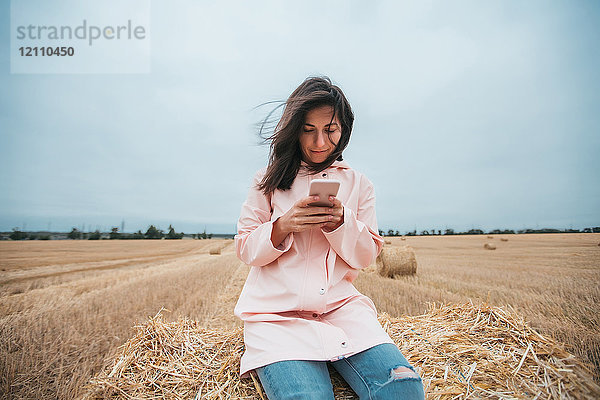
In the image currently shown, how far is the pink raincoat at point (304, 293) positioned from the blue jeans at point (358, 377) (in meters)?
0.05

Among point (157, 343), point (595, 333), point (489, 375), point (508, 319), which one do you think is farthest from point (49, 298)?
point (595, 333)

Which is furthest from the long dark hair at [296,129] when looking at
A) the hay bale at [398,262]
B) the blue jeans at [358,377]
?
the hay bale at [398,262]

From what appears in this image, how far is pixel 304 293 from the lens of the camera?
1471 millimetres

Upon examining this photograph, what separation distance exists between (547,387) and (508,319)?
0.64m

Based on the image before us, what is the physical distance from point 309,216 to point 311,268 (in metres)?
0.31

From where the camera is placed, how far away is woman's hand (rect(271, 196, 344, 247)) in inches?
54.4

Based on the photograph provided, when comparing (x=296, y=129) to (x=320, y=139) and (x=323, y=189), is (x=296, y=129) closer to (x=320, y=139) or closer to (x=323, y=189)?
(x=320, y=139)

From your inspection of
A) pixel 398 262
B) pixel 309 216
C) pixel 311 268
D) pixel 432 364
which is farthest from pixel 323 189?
pixel 398 262

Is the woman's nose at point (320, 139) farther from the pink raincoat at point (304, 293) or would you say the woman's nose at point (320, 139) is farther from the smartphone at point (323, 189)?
the smartphone at point (323, 189)

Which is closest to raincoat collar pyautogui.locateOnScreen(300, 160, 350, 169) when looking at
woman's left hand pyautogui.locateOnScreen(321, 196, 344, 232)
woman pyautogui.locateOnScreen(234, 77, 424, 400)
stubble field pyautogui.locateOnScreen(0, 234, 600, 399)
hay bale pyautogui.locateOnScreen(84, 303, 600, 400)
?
woman pyautogui.locateOnScreen(234, 77, 424, 400)

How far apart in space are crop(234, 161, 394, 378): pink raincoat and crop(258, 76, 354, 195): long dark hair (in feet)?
0.34

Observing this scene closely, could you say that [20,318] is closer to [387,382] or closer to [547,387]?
[387,382]

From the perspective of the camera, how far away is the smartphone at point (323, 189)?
49.3 inches

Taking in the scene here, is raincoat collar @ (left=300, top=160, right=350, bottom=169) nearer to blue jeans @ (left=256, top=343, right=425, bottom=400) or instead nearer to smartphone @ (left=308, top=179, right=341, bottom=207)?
smartphone @ (left=308, top=179, right=341, bottom=207)
